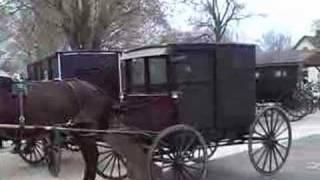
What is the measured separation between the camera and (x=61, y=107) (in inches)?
379

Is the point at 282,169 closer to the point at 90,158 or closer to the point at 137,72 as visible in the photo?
the point at 137,72

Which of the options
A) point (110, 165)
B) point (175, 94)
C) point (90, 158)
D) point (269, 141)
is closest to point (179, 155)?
point (175, 94)

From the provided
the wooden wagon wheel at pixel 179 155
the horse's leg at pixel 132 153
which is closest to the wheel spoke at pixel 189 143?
the wooden wagon wheel at pixel 179 155

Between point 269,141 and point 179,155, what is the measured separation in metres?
2.32

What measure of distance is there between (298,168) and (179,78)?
338 centimetres

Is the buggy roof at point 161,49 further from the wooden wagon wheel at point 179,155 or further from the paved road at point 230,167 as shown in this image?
the paved road at point 230,167

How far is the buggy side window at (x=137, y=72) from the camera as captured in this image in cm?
983

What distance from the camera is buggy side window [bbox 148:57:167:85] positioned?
366 inches

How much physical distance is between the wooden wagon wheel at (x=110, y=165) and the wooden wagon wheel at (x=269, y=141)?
208 cm

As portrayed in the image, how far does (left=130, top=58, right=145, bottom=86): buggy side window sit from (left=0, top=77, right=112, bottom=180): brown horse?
1.96 feet

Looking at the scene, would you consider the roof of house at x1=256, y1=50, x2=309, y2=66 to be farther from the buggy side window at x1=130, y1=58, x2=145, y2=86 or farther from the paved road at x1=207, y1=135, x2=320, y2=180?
the buggy side window at x1=130, y1=58, x2=145, y2=86

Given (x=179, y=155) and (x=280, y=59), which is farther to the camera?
(x=280, y=59)

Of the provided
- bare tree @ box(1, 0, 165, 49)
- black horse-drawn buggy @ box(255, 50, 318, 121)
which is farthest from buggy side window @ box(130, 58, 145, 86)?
black horse-drawn buggy @ box(255, 50, 318, 121)

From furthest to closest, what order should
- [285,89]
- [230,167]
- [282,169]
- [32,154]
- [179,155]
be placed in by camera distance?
[285,89] → [32,154] → [230,167] → [282,169] → [179,155]
